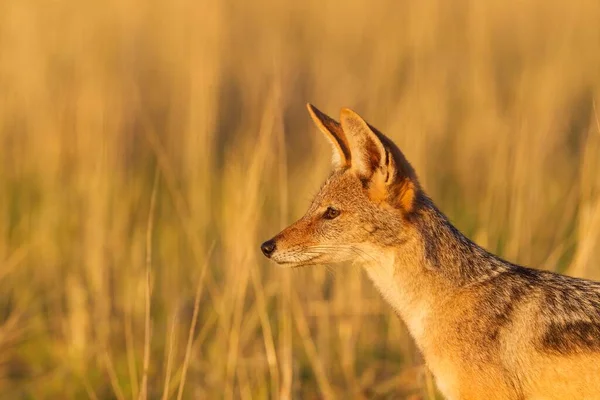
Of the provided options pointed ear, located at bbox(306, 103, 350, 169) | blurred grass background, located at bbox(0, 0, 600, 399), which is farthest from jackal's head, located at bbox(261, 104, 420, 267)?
blurred grass background, located at bbox(0, 0, 600, 399)

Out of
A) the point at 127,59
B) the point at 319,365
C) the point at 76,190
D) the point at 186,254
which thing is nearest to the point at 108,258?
the point at 186,254

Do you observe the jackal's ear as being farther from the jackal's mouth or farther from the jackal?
the jackal's mouth

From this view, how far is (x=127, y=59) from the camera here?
46.2 ft

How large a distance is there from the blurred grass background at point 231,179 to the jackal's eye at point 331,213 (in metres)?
0.75

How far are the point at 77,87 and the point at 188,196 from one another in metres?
2.05

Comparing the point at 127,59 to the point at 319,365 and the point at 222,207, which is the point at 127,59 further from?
the point at 319,365

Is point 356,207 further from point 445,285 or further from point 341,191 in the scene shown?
point 445,285

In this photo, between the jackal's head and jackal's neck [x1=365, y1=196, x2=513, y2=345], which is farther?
the jackal's head

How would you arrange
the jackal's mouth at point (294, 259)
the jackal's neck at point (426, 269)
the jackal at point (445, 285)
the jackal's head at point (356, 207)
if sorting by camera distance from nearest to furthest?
the jackal at point (445, 285)
the jackal's neck at point (426, 269)
the jackal's head at point (356, 207)
the jackal's mouth at point (294, 259)

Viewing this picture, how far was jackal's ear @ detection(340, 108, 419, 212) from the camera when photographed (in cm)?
578

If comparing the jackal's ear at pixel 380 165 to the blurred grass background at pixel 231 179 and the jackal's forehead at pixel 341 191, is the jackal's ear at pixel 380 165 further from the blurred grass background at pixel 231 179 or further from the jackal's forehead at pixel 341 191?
the blurred grass background at pixel 231 179

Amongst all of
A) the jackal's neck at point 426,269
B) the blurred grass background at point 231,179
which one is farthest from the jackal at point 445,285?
the blurred grass background at point 231,179

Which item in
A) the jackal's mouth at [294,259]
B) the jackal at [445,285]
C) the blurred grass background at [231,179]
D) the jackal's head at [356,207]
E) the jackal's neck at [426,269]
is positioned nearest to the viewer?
the jackal at [445,285]

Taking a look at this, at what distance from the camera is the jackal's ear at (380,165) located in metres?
5.78
